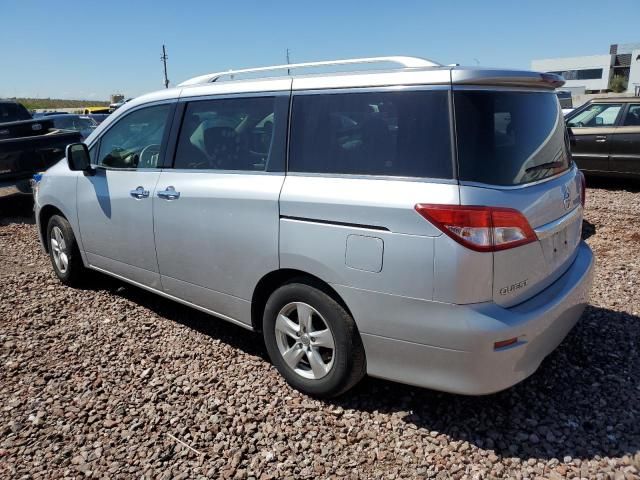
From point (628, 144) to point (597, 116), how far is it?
88 centimetres

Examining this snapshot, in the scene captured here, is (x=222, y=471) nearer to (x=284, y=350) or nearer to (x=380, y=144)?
(x=284, y=350)

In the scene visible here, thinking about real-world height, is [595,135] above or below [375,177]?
below

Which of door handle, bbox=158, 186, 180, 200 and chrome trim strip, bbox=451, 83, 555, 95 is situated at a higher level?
chrome trim strip, bbox=451, 83, 555, 95

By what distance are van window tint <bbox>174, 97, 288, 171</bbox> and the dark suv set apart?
25.9 ft

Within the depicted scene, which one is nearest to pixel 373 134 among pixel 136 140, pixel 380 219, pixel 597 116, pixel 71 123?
pixel 380 219

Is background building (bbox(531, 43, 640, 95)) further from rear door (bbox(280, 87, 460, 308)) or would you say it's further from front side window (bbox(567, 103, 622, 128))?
rear door (bbox(280, 87, 460, 308))

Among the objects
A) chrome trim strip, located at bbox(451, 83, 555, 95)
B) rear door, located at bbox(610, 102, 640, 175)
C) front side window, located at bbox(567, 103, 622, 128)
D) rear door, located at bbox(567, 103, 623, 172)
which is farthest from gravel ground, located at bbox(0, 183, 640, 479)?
front side window, located at bbox(567, 103, 622, 128)

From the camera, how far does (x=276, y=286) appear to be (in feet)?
10.6

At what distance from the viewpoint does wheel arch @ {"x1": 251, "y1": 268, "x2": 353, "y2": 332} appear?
289 centimetres

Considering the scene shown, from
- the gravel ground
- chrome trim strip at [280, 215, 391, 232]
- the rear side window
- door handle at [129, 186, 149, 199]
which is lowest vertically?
the gravel ground

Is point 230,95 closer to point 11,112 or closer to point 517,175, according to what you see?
point 517,175

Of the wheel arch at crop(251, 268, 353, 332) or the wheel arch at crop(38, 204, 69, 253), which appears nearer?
the wheel arch at crop(251, 268, 353, 332)

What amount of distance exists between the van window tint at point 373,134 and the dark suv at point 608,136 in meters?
7.92

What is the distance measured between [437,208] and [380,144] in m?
0.51
